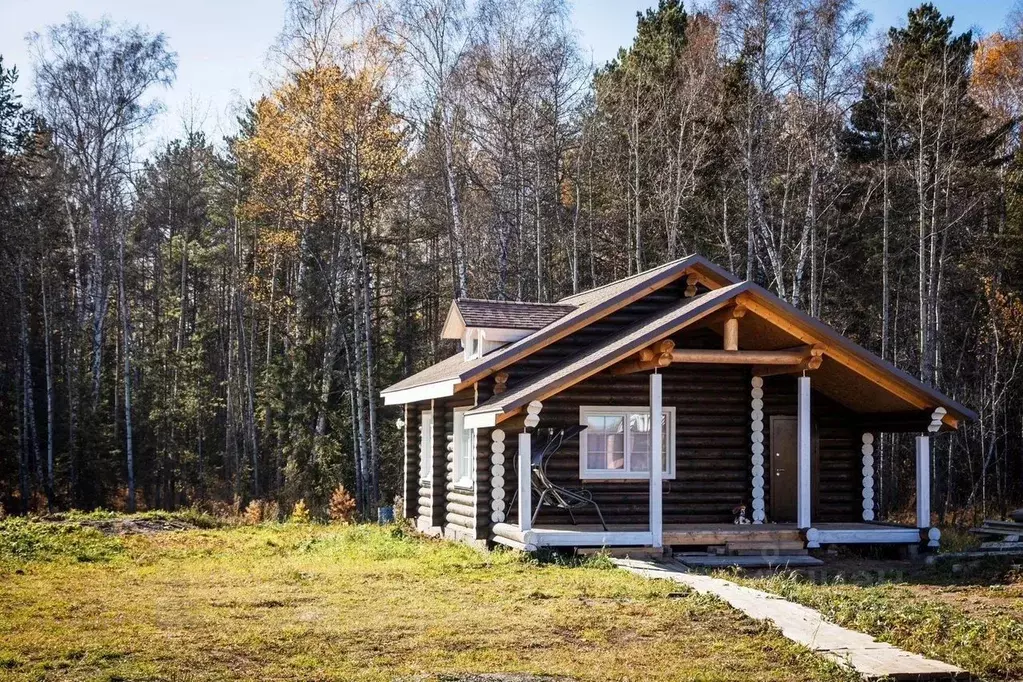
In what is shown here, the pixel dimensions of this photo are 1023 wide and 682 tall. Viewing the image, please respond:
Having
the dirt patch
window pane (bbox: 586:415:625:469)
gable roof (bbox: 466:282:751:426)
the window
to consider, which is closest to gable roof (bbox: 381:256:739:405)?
gable roof (bbox: 466:282:751:426)

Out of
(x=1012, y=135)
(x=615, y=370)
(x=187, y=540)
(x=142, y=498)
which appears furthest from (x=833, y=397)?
(x=142, y=498)

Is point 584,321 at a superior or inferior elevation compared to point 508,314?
inferior

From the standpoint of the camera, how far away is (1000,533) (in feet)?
65.3

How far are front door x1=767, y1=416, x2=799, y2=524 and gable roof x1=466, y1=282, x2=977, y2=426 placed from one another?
1421 millimetres

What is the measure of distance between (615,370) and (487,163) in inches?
539

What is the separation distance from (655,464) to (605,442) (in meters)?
2.36

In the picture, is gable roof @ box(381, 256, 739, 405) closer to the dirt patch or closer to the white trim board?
the white trim board

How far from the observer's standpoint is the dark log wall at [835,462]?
19219 millimetres

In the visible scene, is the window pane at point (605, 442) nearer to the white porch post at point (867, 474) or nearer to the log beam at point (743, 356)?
the log beam at point (743, 356)

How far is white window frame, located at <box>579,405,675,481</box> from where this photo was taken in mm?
18000

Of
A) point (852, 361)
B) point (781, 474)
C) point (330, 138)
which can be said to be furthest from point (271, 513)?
point (852, 361)

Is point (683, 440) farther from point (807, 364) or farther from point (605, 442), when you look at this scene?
point (807, 364)

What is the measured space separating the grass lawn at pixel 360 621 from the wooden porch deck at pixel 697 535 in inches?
17.7

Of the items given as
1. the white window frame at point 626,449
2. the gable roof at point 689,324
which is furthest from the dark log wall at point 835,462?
the white window frame at point 626,449
